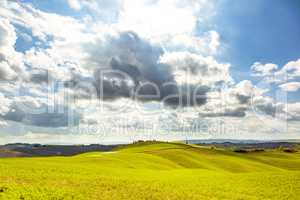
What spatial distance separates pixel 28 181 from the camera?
34156mm

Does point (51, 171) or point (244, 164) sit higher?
point (51, 171)

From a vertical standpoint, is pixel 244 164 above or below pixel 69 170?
below

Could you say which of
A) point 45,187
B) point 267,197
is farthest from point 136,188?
point 267,197

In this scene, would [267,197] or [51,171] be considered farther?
[51,171]

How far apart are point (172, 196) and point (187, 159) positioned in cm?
6598

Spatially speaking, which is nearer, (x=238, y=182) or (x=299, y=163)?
(x=238, y=182)

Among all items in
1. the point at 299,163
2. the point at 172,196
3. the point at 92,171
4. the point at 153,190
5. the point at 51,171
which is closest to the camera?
the point at 172,196

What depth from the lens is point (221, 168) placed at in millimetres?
96312

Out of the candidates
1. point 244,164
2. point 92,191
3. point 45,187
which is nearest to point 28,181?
point 45,187

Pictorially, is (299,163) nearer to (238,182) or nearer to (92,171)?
(238,182)

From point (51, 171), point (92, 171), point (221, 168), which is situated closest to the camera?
point (51, 171)

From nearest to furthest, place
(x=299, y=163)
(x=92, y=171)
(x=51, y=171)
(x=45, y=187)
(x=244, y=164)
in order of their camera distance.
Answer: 1. (x=45, y=187)
2. (x=51, y=171)
3. (x=92, y=171)
4. (x=244, y=164)
5. (x=299, y=163)

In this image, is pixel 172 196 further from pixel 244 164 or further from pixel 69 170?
pixel 244 164

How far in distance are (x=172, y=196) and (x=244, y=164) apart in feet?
260
